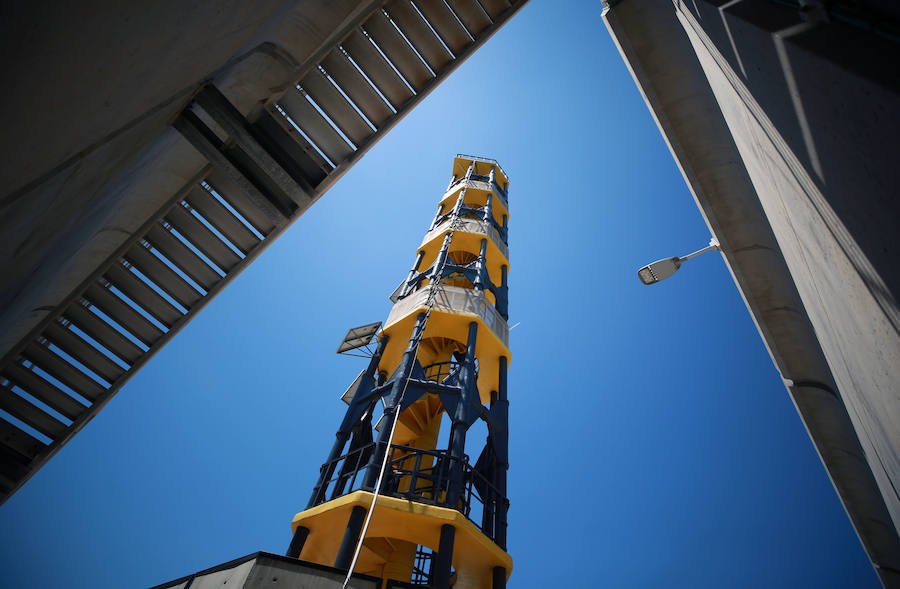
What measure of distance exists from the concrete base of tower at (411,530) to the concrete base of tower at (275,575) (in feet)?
7.06

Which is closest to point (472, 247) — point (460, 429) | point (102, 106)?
point (460, 429)

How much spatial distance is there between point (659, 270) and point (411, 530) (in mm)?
7180

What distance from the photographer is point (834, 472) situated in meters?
6.31

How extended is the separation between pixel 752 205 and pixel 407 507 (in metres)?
7.96

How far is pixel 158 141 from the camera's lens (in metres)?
4.13

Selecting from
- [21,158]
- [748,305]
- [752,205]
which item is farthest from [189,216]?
[748,305]

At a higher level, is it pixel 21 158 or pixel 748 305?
pixel 748 305

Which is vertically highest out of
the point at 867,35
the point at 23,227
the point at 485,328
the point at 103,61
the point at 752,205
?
the point at 485,328

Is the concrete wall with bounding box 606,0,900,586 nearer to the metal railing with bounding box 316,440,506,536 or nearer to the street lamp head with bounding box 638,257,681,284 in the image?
the street lamp head with bounding box 638,257,681,284

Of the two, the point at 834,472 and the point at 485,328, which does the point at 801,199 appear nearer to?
the point at 834,472

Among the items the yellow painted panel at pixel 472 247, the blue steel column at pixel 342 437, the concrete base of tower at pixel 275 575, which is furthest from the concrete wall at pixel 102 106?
the yellow painted panel at pixel 472 247

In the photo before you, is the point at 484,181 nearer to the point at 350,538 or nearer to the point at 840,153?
the point at 350,538

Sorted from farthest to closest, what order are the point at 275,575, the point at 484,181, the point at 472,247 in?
the point at 484,181, the point at 472,247, the point at 275,575

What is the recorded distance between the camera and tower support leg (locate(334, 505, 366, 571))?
8.12 m
